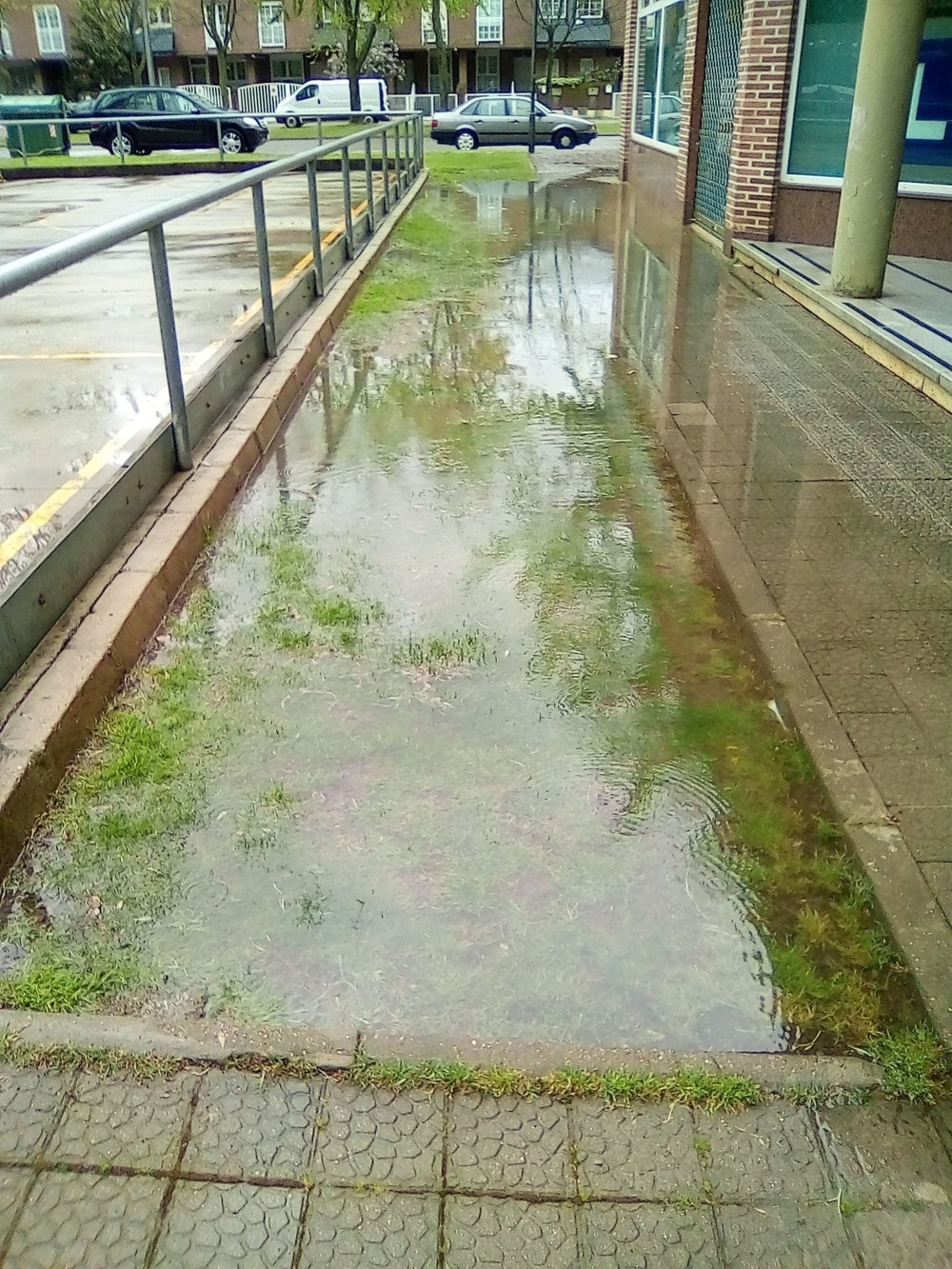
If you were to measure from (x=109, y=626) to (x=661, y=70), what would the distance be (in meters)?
15.5

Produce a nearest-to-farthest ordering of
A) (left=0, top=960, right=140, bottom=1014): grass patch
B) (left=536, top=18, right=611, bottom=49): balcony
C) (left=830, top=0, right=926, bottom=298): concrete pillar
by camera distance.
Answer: (left=0, top=960, right=140, bottom=1014): grass patch, (left=830, top=0, right=926, bottom=298): concrete pillar, (left=536, top=18, right=611, bottom=49): balcony

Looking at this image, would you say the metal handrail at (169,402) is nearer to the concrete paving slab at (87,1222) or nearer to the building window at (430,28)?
the concrete paving slab at (87,1222)

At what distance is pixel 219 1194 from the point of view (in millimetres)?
1944

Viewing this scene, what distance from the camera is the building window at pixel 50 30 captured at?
51.3 m

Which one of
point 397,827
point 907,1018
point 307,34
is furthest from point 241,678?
point 307,34

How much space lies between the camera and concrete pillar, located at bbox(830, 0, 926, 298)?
7.59 metres

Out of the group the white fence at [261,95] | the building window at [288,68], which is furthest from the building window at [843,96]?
the building window at [288,68]

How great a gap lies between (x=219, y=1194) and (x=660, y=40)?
17.4m

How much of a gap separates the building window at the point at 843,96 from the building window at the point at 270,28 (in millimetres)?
47561

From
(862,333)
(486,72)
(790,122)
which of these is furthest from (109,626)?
(486,72)

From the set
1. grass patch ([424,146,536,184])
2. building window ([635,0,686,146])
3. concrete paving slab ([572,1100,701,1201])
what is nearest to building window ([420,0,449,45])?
grass patch ([424,146,536,184])

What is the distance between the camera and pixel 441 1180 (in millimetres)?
1971

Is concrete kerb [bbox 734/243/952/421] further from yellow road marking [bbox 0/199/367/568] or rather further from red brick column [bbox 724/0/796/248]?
yellow road marking [bbox 0/199/367/568]

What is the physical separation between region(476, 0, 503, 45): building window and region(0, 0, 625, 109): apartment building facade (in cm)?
4
